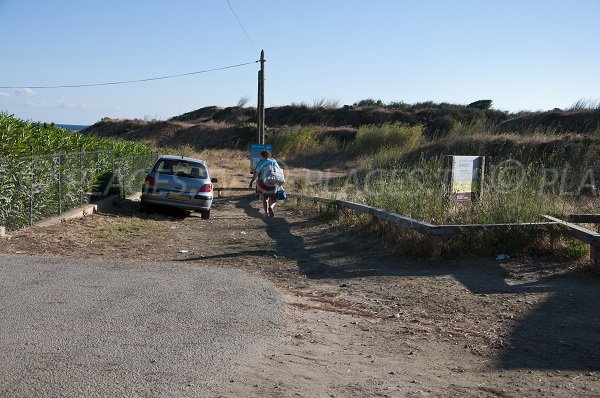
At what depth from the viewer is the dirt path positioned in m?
5.61

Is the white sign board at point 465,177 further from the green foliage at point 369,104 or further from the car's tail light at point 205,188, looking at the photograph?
the green foliage at point 369,104

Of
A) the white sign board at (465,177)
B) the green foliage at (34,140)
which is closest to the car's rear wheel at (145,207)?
the green foliage at (34,140)

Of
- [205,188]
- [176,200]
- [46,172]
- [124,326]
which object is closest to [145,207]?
[176,200]

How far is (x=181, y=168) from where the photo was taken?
18.5 m

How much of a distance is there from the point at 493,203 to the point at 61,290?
673 cm

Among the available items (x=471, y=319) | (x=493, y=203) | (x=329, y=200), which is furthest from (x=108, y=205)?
(x=471, y=319)

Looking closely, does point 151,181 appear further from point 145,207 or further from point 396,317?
point 396,317

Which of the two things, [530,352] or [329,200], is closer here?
[530,352]

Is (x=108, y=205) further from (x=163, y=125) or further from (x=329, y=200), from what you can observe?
(x=163, y=125)

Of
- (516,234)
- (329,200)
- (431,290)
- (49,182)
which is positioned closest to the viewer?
(431,290)

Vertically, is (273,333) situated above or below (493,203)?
→ below

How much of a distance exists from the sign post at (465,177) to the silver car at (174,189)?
6.75 meters

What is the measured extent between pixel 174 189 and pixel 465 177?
24.2 ft

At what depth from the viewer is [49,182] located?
14.1 m
